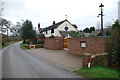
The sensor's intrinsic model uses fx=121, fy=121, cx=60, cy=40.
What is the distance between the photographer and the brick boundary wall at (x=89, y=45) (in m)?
10.6

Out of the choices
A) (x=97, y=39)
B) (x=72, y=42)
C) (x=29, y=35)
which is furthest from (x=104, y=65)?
(x=29, y=35)

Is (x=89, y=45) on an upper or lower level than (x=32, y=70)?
upper

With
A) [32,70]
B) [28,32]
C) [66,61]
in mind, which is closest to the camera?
[32,70]

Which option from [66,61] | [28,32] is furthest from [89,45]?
[28,32]

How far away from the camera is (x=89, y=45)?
467 inches

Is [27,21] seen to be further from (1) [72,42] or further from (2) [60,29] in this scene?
(1) [72,42]

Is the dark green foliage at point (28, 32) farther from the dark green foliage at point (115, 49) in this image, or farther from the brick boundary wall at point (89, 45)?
the dark green foliage at point (115, 49)

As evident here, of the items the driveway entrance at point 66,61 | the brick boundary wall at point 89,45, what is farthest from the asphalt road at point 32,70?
the brick boundary wall at point 89,45

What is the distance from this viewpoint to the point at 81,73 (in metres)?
6.64

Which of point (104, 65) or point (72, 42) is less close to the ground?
point (72, 42)

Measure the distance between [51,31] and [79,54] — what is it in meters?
24.6

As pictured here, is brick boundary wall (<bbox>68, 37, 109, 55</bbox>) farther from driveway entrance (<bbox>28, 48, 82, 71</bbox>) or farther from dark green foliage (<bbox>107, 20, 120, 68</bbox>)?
dark green foliage (<bbox>107, 20, 120, 68</bbox>)

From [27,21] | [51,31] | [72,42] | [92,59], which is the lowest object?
[92,59]

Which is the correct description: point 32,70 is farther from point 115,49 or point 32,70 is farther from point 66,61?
point 115,49
